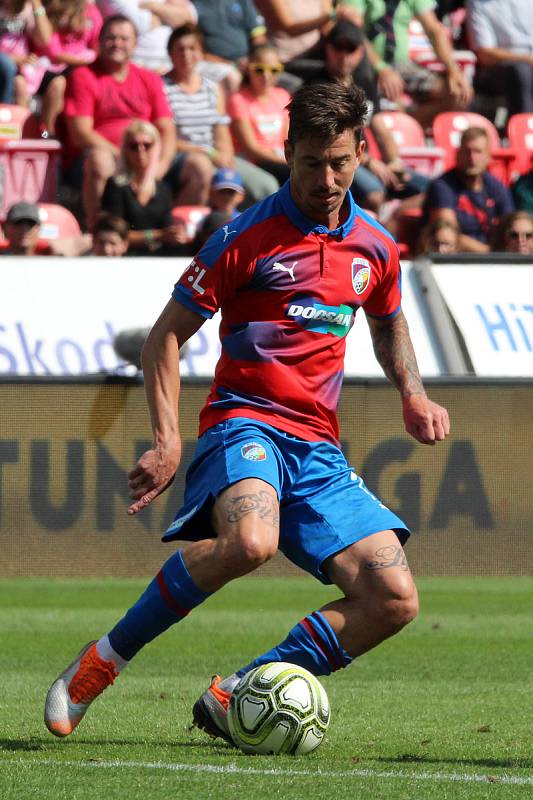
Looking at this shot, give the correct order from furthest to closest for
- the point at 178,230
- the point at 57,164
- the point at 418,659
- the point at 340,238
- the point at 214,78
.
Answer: the point at 214,78, the point at 57,164, the point at 178,230, the point at 418,659, the point at 340,238

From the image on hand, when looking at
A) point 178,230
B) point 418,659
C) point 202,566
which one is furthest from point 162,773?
point 178,230

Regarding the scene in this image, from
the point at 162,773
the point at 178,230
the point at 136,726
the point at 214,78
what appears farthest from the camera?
the point at 214,78

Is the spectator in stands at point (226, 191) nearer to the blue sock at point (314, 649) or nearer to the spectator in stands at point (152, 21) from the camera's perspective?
the spectator in stands at point (152, 21)

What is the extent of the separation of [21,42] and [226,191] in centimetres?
307

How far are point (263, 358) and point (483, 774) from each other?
5.05 feet

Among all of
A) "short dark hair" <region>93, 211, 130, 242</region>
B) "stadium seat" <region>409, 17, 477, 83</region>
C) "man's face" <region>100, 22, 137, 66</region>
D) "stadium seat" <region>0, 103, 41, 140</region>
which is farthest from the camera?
"stadium seat" <region>409, 17, 477, 83</region>

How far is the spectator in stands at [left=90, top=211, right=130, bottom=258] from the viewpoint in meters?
12.6

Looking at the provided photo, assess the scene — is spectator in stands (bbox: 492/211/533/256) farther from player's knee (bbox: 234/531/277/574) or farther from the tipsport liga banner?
player's knee (bbox: 234/531/277/574)

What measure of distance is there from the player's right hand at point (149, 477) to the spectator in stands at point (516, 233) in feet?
29.9

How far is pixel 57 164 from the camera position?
14.2 meters

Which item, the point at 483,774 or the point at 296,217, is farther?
the point at 296,217

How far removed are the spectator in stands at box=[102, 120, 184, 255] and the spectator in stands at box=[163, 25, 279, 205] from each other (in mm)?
683

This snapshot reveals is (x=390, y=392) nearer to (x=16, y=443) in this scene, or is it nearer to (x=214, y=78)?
(x=16, y=443)

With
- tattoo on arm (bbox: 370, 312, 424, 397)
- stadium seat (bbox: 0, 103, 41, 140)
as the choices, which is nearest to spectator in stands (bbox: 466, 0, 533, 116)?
stadium seat (bbox: 0, 103, 41, 140)
